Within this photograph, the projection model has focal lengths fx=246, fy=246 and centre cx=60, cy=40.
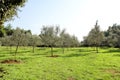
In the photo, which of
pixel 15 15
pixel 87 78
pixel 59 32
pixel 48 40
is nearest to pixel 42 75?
pixel 87 78

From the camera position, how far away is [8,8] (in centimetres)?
2575

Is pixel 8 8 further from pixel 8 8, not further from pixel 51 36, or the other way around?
pixel 51 36

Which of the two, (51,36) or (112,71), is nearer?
(112,71)

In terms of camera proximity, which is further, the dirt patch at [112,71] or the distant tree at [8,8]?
the dirt patch at [112,71]

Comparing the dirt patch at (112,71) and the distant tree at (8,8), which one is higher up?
the distant tree at (8,8)

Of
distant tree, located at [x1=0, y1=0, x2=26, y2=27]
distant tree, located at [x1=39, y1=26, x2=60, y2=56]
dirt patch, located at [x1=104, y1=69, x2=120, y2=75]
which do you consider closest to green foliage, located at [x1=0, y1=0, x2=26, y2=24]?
distant tree, located at [x1=0, y1=0, x2=26, y2=27]

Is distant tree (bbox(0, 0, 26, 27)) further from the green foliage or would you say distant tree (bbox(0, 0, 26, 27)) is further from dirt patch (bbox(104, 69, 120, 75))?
dirt patch (bbox(104, 69, 120, 75))

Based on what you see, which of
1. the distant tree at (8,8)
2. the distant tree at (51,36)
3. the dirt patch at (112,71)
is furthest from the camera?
the distant tree at (51,36)

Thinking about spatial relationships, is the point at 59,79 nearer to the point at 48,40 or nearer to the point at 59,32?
the point at 48,40

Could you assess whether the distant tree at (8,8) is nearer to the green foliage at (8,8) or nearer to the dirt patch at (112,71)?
the green foliage at (8,8)

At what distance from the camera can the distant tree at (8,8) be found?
82.0ft

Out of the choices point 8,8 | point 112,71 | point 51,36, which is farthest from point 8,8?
point 51,36

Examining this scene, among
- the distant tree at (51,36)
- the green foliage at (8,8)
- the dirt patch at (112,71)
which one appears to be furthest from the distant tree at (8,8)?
the distant tree at (51,36)

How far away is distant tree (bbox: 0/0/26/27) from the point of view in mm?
24984
